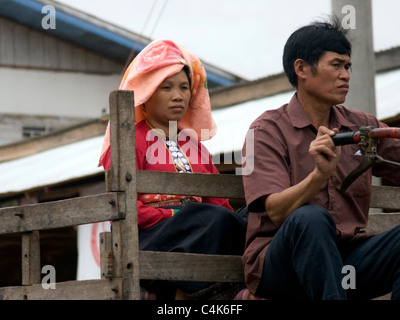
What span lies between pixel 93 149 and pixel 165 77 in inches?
239

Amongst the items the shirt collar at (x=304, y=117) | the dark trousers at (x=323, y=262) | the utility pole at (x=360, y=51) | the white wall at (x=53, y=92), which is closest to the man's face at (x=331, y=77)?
the shirt collar at (x=304, y=117)

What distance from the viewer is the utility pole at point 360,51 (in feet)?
19.1

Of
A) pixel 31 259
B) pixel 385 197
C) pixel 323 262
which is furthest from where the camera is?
pixel 385 197

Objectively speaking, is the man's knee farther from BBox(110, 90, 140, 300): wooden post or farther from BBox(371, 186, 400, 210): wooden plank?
BBox(371, 186, 400, 210): wooden plank

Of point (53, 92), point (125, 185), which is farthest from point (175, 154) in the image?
point (53, 92)

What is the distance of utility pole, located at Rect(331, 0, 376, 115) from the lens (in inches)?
229

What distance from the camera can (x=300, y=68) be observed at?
4.16m

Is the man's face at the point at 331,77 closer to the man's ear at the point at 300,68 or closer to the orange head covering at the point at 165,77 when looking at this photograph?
the man's ear at the point at 300,68

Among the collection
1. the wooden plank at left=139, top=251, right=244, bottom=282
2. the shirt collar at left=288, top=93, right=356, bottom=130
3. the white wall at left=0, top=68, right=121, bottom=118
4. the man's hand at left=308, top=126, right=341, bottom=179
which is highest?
the white wall at left=0, top=68, right=121, bottom=118

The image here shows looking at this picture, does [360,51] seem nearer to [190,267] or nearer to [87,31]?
[190,267]

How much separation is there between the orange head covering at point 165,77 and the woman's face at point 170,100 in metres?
0.05

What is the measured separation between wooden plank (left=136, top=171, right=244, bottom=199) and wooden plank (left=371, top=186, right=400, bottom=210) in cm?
76

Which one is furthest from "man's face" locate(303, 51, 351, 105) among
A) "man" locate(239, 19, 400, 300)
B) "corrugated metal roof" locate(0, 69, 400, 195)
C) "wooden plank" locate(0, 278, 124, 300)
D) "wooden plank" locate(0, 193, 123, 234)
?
"corrugated metal roof" locate(0, 69, 400, 195)

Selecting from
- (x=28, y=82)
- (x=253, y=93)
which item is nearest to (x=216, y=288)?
(x=253, y=93)
